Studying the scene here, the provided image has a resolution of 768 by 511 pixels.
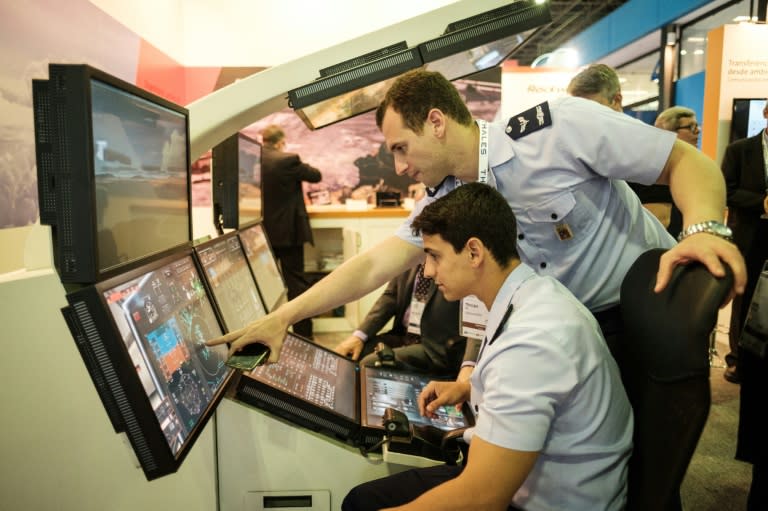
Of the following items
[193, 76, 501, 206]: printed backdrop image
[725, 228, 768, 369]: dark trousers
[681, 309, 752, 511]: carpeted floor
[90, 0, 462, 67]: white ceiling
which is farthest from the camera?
[193, 76, 501, 206]: printed backdrop image

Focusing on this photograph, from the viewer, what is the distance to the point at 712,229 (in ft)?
3.20

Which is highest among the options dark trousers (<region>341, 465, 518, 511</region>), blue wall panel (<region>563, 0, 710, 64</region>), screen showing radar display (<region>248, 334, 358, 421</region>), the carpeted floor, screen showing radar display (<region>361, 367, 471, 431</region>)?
blue wall panel (<region>563, 0, 710, 64</region>)

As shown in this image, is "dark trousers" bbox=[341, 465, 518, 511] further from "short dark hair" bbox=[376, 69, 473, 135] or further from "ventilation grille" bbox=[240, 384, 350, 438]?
Answer: "short dark hair" bbox=[376, 69, 473, 135]

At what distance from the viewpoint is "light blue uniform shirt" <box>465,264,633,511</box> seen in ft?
3.10

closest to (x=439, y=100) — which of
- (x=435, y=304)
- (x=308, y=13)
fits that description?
(x=435, y=304)

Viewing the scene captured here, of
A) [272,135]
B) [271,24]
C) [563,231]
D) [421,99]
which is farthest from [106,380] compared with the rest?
[271,24]

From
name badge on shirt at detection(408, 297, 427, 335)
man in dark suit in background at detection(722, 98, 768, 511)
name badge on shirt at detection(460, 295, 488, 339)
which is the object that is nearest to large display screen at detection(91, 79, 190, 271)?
name badge on shirt at detection(460, 295, 488, 339)

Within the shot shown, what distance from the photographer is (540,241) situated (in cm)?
150

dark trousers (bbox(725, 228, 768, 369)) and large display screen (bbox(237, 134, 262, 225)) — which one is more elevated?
large display screen (bbox(237, 134, 262, 225))

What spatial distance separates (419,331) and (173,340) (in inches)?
59.9

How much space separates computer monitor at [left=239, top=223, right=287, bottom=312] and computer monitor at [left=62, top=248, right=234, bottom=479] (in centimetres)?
85

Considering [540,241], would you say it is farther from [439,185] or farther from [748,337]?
[748,337]

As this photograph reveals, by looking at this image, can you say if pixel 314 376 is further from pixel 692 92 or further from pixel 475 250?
pixel 692 92

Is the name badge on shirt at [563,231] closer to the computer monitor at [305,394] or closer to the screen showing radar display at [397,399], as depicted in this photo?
the screen showing radar display at [397,399]
